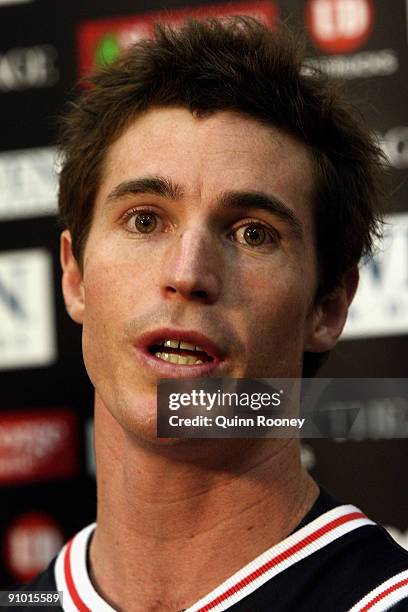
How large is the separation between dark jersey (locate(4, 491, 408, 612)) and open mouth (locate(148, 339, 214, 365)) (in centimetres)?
30

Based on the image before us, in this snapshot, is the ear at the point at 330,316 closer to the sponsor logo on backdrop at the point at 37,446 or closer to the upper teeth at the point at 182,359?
the upper teeth at the point at 182,359

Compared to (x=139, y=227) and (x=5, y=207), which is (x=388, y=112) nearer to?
(x=5, y=207)

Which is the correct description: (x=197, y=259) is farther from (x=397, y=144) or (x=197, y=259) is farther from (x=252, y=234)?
(x=397, y=144)

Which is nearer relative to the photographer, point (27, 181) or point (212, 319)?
point (212, 319)

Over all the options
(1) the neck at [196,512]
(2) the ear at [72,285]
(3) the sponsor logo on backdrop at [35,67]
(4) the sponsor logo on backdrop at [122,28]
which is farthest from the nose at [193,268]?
(3) the sponsor logo on backdrop at [35,67]

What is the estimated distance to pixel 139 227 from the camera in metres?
1.59

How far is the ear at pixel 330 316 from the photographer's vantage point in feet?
5.67

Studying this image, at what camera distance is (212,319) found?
1.46 m

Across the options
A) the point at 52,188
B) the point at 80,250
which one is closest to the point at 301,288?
the point at 80,250

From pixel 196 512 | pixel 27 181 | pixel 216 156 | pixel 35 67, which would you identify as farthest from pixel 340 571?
pixel 35 67

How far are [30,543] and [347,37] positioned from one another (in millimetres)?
1443

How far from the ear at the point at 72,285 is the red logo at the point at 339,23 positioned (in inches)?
39.8

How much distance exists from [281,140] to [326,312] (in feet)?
0.98

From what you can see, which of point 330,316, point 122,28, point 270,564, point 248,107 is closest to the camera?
point 270,564
